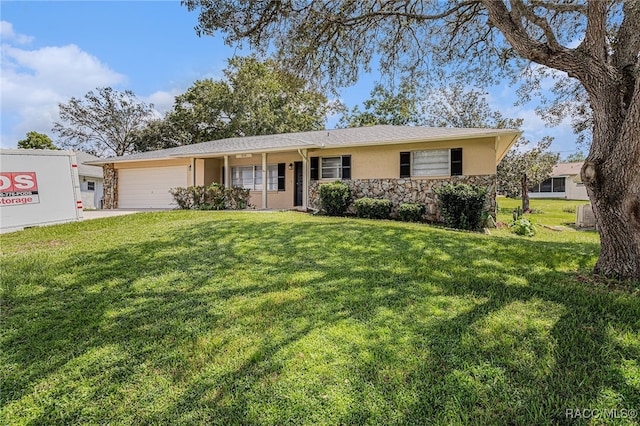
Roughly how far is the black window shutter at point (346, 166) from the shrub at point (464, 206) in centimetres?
416

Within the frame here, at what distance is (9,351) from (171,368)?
1758 millimetres

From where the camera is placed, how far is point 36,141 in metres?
30.1

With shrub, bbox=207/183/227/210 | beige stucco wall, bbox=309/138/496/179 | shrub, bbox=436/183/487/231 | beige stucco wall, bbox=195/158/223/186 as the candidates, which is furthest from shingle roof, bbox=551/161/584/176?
shrub, bbox=207/183/227/210

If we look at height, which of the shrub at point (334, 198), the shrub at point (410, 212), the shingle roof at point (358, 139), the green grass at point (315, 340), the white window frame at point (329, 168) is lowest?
the green grass at point (315, 340)

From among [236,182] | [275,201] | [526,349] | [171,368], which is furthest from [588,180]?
[236,182]

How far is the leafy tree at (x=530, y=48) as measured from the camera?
424 cm

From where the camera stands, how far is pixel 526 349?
109 inches

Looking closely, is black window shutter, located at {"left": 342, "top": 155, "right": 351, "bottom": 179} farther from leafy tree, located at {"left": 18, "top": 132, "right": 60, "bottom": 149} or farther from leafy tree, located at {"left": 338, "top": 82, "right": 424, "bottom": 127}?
leafy tree, located at {"left": 18, "top": 132, "right": 60, "bottom": 149}

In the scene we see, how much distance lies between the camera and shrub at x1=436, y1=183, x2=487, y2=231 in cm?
1059

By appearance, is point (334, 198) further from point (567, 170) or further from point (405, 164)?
point (567, 170)

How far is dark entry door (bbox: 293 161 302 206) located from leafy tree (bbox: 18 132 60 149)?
29377 millimetres

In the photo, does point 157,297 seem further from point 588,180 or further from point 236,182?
point 236,182

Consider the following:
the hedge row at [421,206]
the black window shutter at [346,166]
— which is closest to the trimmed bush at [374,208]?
the hedge row at [421,206]

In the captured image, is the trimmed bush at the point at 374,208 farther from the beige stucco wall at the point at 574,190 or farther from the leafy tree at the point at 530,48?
the beige stucco wall at the point at 574,190
